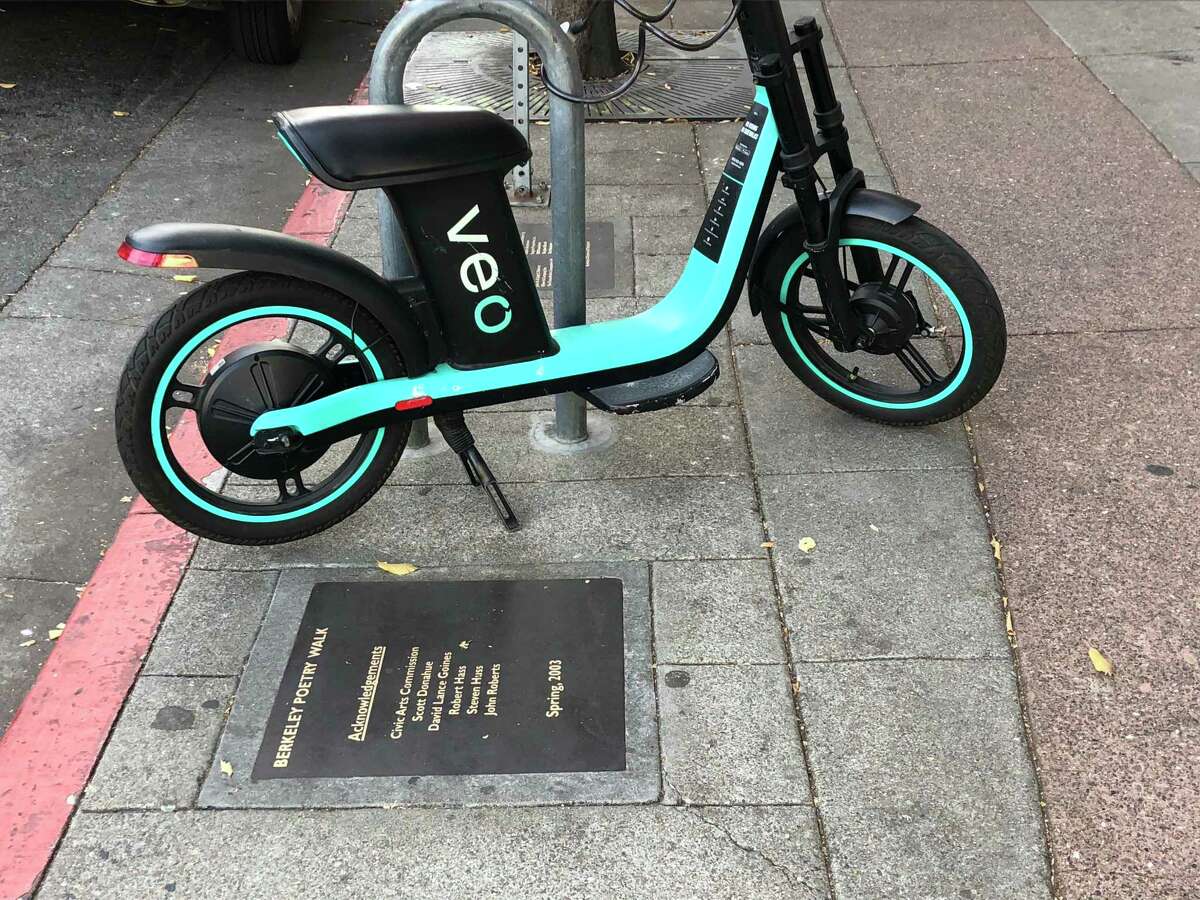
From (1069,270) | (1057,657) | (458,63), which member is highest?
(1057,657)

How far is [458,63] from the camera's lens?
22.9ft

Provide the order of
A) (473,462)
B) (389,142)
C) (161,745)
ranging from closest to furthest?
1. (161,745)
2. (389,142)
3. (473,462)

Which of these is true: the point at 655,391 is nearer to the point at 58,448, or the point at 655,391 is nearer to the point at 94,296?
the point at 58,448

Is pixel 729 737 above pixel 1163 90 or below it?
above

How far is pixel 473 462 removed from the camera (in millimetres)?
3475

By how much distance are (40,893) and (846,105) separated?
5.57 m

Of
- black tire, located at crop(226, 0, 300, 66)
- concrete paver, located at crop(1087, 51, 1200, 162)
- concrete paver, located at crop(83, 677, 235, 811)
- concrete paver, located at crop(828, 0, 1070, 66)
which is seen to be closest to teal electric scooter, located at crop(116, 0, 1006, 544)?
concrete paver, located at crop(83, 677, 235, 811)

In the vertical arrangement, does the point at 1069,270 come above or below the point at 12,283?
above

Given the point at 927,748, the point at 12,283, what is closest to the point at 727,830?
the point at 927,748

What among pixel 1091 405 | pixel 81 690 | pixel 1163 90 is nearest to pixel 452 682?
pixel 81 690

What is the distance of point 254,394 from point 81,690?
2.84 feet

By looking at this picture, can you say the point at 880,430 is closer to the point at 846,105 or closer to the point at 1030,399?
the point at 1030,399

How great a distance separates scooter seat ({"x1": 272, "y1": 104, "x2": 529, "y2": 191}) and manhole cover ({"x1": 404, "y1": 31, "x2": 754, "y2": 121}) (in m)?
3.33

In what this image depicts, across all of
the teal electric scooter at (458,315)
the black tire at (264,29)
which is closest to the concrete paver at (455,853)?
the teal electric scooter at (458,315)
